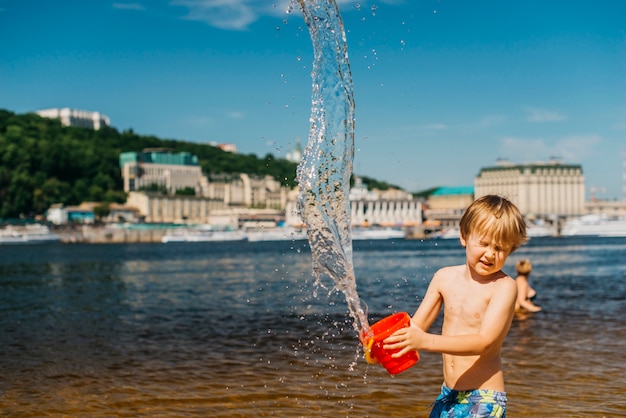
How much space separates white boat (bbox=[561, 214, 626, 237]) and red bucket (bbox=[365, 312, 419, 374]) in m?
128

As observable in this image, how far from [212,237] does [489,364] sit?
502 ft

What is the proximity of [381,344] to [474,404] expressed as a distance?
633mm

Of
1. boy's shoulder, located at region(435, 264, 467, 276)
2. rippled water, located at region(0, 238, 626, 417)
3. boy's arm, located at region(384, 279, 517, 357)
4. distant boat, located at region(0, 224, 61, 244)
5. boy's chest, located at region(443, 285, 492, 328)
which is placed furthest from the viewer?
distant boat, located at region(0, 224, 61, 244)

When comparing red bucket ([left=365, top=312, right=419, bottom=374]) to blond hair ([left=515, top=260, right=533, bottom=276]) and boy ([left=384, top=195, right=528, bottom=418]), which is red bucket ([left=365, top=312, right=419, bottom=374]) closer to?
boy ([left=384, top=195, right=528, bottom=418])

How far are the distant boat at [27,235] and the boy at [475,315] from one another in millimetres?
156318

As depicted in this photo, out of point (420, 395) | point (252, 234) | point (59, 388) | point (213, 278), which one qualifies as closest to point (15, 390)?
point (59, 388)

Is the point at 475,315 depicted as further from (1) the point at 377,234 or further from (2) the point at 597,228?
(1) the point at 377,234

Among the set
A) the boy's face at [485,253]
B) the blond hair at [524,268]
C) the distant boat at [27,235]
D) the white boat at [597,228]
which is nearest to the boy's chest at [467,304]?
the boy's face at [485,253]

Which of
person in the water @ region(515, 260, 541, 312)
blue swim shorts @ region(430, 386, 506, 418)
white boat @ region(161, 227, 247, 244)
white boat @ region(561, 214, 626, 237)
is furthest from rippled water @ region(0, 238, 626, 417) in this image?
white boat @ region(161, 227, 247, 244)

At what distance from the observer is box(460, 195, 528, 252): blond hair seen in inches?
158

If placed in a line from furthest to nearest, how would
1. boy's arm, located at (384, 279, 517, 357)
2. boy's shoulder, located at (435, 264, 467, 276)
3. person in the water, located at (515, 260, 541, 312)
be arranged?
person in the water, located at (515, 260, 541, 312) → boy's shoulder, located at (435, 264, 467, 276) → boy's arm, located at (384, 279, 517, 357)

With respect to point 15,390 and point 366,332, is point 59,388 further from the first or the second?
point 366,332

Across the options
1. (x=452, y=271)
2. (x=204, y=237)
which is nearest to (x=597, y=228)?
(x=204, y=237)

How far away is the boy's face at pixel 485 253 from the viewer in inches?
160
